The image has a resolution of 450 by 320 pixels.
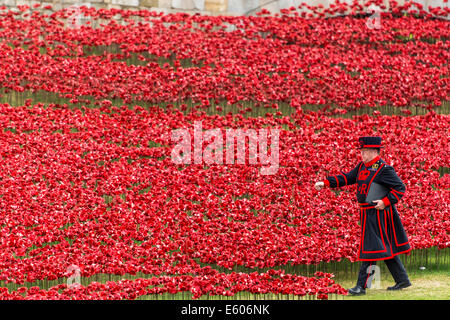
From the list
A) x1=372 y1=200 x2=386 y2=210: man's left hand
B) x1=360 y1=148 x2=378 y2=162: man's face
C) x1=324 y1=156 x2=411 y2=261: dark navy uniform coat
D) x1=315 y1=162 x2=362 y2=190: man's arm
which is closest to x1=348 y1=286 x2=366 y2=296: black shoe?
x1=324 y1=156 x2=411 y2=261: dark navy uniform coat

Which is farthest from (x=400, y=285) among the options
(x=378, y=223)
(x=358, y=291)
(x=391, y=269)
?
(x=378, y=223)

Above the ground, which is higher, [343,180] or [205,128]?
[205,128]

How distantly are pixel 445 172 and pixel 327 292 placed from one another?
5078mm

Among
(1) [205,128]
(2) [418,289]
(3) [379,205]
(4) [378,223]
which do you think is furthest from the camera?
(1) [205,128]

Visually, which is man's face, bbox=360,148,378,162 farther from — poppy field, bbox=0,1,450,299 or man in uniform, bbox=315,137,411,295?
poppy field, bbox=0,1,450,299

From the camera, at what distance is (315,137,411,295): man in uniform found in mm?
8180

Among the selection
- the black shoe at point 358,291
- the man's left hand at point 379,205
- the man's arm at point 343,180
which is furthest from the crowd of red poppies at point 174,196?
the man's left hand at point 379,205

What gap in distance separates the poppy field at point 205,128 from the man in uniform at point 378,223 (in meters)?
0.56

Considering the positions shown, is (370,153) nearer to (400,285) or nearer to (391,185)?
(391,185)

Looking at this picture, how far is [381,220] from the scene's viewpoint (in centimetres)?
826

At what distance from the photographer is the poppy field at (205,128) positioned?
914 cm

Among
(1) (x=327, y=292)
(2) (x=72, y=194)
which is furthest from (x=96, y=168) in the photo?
(1) (x=327, y=292)

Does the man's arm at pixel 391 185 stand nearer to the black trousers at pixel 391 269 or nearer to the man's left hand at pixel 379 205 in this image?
the man's left hand at pixel 379 205

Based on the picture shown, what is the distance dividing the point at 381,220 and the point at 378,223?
0.18 feet
